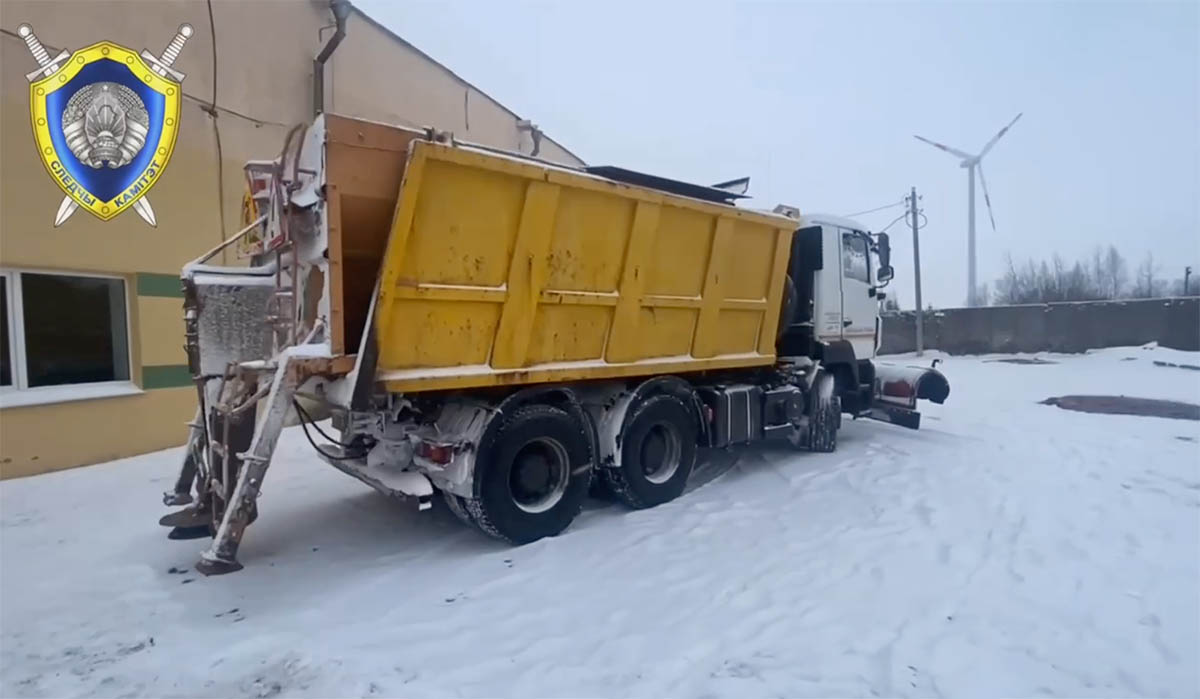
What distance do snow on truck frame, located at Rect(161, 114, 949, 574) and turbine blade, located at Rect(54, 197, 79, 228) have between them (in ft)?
9.29

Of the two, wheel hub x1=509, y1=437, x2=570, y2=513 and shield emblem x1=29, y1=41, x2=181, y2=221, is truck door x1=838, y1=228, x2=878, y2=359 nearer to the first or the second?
wheel hub x1=509, y1=437, x2=570, y2=513

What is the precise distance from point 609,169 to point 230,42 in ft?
19.6

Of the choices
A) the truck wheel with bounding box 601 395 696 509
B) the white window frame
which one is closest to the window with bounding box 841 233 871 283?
the truck wheel with bounding box 601 395 696 509

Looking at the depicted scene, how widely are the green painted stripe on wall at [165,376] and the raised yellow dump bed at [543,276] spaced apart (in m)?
4.83

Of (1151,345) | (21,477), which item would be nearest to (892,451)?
(21,477)

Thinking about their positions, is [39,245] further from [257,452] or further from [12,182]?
[257,452]

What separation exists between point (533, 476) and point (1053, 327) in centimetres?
2366

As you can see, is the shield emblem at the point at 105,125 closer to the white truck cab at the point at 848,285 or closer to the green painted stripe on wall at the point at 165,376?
the green painted stripe on wall at the point at 165,376

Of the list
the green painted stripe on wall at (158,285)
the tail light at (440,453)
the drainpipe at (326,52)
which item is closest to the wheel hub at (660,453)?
the tail light at (440,453)

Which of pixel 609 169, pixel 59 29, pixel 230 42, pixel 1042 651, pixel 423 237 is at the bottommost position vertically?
pixel 1042 651

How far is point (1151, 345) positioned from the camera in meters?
20.3

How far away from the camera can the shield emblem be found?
6723mm

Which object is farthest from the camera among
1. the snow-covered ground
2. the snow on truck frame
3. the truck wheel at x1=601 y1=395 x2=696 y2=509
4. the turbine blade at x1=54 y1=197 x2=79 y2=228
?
the turbine blade at x1=54 y1=197 x2=79 y2=228

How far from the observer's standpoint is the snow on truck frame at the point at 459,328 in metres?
4.09
